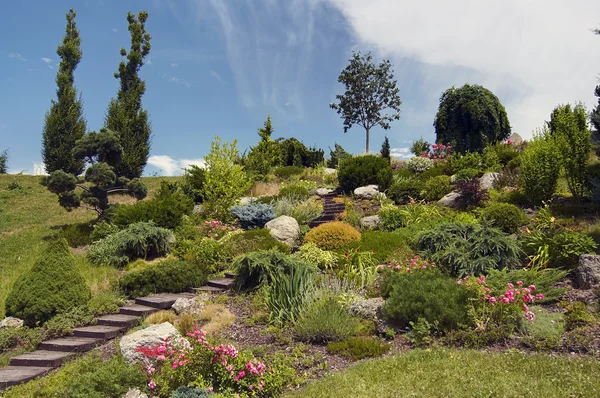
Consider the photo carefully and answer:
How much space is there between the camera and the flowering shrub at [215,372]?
504cm

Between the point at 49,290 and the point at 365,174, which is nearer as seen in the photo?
the point at 49,290

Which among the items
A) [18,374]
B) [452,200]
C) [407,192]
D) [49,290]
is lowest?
[18,374]

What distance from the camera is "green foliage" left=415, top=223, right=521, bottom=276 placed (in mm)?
7953

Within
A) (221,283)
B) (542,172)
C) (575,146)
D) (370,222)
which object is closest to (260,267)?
(221,283)

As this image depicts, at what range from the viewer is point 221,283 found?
9.66 meters

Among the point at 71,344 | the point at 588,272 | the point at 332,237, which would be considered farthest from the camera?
the point at 332,237

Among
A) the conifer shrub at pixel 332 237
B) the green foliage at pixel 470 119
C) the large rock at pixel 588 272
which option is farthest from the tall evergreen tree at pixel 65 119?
the large rock at pixel 588 272

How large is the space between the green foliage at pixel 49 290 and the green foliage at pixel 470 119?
2025cm

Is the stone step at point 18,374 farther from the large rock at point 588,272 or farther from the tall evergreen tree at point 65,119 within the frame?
the tall evergreen tree at point 65,119

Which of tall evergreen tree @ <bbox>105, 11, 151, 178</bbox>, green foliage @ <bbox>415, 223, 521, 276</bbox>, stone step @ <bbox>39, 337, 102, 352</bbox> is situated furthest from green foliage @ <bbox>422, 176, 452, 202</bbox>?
tall evergreen tree @ <bbox>105, 11, 151, 178</bbox>

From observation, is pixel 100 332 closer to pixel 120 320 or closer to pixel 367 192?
pixel 120 320

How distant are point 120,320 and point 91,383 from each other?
308cm

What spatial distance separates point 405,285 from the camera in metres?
6.91

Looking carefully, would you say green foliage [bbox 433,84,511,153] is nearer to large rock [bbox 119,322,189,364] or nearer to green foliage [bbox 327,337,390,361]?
green foliage [bbox 327,337,390,361]
